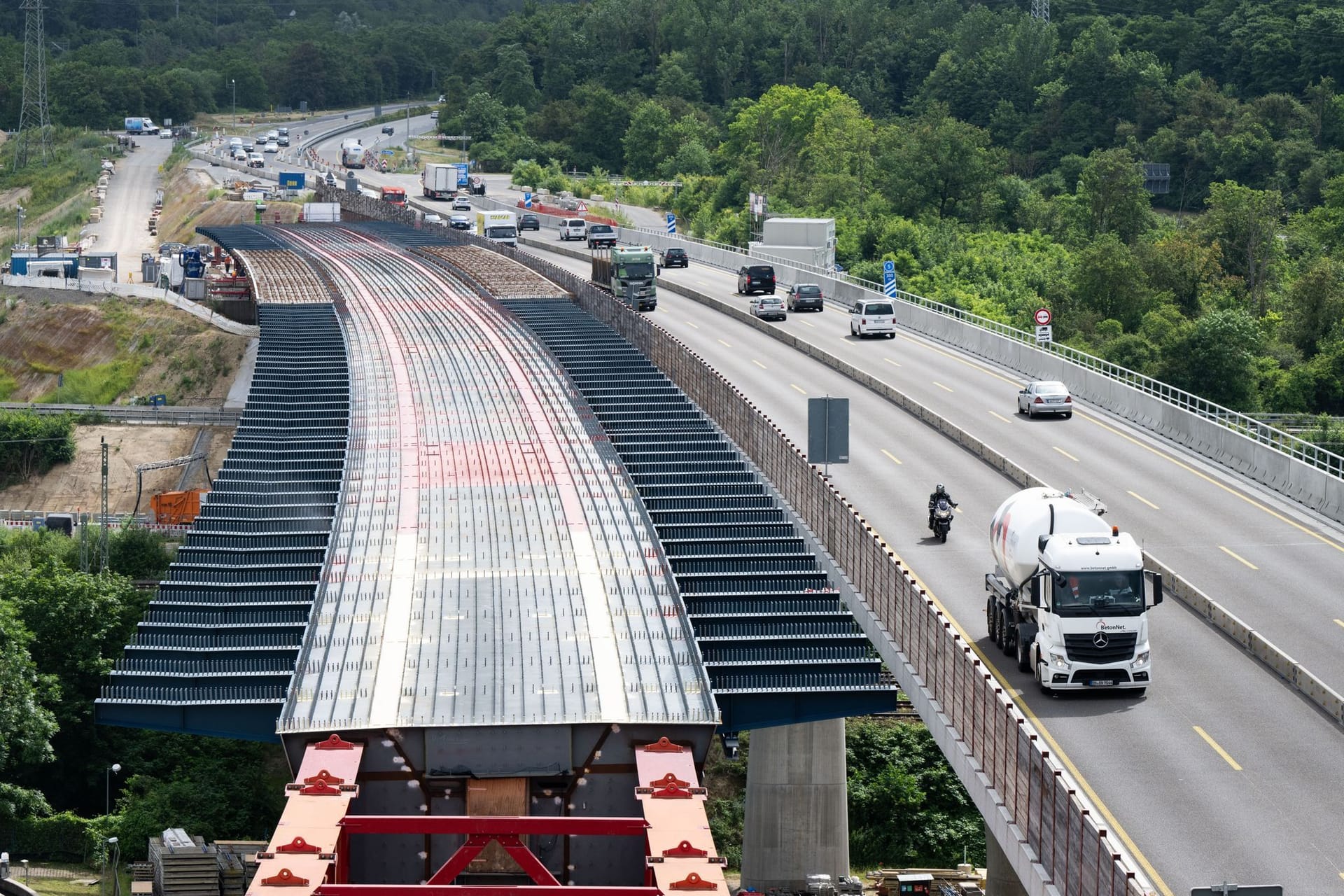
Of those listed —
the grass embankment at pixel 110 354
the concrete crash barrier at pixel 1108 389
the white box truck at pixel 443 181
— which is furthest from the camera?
the white box truck at pixel 443 181

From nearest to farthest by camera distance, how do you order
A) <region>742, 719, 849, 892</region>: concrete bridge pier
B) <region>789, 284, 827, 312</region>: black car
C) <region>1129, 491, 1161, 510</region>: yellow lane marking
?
<region>742, 719, 849, 892</region>: concrete bridge pier, <region>1129, 491, 1161, 510</region>: yellow lane marking, <region>789, 284, 827, 312</region>: black car

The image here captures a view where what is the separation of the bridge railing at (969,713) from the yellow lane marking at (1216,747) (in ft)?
9.71

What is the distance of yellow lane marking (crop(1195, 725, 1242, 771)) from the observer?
29250 mm

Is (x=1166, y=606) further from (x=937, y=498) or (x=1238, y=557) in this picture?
(x=937, y=498)

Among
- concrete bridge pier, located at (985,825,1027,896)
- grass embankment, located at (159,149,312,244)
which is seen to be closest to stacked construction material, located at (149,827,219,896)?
concrete bridge pier, located at (985,825,1027,896)

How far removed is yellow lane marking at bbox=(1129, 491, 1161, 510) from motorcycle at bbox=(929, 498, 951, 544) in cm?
814

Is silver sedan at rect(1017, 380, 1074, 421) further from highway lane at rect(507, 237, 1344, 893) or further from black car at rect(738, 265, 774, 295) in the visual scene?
black car at rect(738, 265, 774, 295)

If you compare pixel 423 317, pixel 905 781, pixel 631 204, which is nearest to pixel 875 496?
pixel 905 781

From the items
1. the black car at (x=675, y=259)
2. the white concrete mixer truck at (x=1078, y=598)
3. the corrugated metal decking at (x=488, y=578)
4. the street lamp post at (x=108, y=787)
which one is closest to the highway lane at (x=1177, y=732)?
the white concrete mixer truck at (x=1078, y=598)

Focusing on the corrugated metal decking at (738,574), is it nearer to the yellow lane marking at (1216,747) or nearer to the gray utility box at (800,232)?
the yellow lane marking at (1216,747)

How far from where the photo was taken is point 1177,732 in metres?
30.8

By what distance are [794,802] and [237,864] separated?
13.1 meters

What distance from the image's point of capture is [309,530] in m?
42.8

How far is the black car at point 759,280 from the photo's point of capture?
99.2 metres
